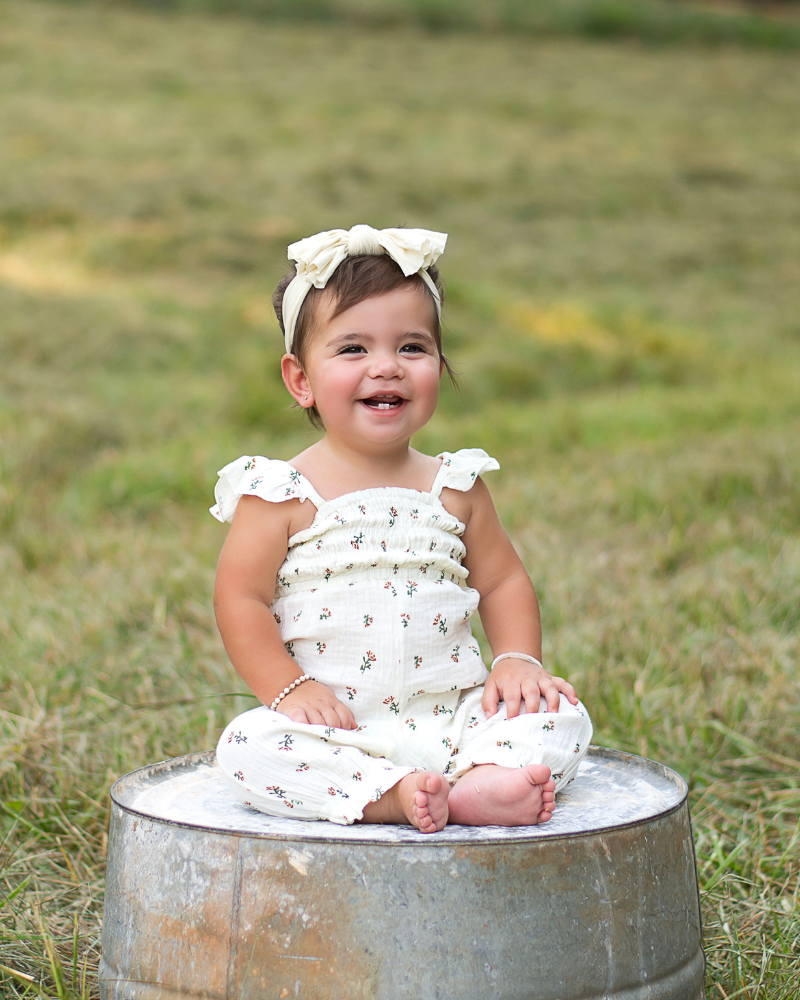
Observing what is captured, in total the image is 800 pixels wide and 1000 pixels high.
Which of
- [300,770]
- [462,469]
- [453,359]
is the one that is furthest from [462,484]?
[453,359]

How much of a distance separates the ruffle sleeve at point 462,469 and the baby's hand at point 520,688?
0.29 metres

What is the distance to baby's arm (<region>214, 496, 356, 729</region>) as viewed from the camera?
163 centimetres

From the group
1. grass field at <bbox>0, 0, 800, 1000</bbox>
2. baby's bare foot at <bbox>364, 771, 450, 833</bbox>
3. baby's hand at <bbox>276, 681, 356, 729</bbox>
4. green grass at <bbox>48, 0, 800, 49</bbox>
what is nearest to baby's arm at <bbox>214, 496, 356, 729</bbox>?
baby's hand at <bbox>276, 681, 356, 729</bbox>

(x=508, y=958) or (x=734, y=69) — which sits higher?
(x=734, y=69)

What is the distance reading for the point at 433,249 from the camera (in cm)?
174

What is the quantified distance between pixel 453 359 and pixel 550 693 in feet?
17.5

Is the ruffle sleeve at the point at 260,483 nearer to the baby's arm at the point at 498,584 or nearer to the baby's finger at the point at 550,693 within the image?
the baby's arm at the point at 498,584

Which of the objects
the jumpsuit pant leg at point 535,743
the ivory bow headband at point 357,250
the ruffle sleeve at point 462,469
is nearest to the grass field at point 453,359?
the jumpsuit pant leg at point 535,743

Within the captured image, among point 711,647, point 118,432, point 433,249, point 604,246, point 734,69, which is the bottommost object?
point 711,647

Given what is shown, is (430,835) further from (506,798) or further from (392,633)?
(392,633)

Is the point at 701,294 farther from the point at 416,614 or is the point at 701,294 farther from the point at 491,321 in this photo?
the point at 416,614

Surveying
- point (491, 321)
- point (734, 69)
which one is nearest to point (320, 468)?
point (491, 321)

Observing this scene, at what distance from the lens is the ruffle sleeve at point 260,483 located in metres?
1.71

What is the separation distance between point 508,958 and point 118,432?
4.19 m
